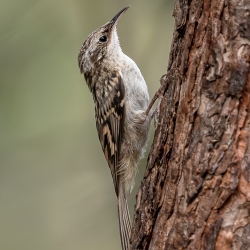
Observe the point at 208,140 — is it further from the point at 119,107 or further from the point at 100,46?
the point at 100,46

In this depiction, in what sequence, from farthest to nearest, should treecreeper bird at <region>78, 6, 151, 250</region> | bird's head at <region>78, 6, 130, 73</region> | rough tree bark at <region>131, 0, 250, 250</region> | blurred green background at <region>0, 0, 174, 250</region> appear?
1. blurred green background at <region>0, 0, 174, 250</region>
2. bird's head at <region>78, 6, 130, 73</region>
3. treecreeper bird at <region>78, 6, 151, 250</region>
4. rough tree bark at <region>131, 0, 250, 250</region>

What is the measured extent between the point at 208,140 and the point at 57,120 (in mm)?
3706

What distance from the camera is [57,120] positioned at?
5797 millimetres

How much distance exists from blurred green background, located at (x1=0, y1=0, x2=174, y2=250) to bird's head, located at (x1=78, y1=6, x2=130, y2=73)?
0.91 ft

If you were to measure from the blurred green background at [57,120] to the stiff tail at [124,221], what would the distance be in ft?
Result: 2.44

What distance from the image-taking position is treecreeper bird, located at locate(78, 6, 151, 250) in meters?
4.21

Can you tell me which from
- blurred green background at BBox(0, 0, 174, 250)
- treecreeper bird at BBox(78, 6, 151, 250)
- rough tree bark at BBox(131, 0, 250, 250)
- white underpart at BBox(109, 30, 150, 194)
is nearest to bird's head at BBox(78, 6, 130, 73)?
treecreeper bird at BBox(78, 6, 151, 250)

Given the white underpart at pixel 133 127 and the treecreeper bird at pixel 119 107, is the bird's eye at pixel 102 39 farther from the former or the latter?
the white underpart at pixel 133 127

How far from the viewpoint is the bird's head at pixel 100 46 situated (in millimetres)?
4629

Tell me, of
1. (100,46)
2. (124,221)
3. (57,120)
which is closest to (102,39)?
(100,46)

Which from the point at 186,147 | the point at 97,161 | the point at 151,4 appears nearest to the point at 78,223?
the point at 97,161

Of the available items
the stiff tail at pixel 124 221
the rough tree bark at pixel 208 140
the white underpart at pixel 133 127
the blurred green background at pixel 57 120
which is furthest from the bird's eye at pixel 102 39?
the rough tree bark at pixel 208 140

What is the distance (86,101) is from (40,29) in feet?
3.23

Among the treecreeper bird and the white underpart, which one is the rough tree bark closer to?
the treecreeper bird
